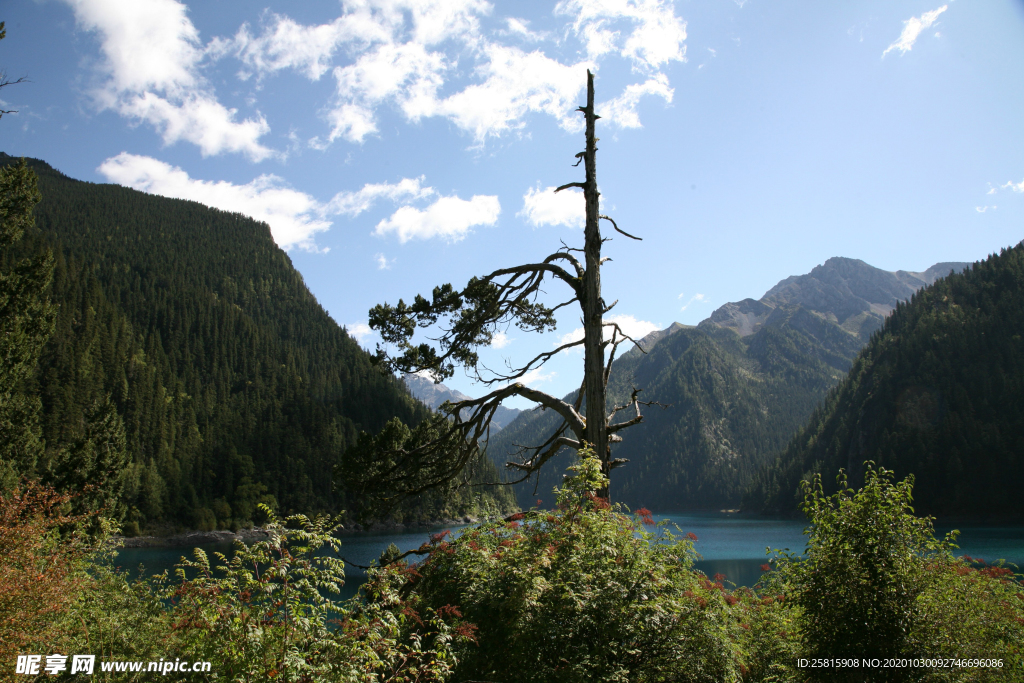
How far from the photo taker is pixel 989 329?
104m

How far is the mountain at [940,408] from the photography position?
269 ft

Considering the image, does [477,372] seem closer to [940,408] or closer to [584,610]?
[584,610]

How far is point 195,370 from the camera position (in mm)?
124875

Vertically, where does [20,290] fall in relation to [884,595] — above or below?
above

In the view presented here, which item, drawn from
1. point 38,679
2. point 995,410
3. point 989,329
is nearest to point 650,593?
point 38,679

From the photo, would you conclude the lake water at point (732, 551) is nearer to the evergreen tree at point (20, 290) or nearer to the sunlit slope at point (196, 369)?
the sunlit slope at point (196, 369)

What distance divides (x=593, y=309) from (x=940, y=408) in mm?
121828

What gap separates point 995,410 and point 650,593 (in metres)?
121

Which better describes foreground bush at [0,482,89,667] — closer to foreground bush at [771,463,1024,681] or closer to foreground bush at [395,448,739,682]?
foreground bush at [395,448,739,682]

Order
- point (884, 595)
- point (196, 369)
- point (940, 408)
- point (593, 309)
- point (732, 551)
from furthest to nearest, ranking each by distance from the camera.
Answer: point (196, 369) → point (940, 408) → point (732, 551) → point (593, 309) → point (884, 595)

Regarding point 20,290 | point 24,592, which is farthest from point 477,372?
point 20,290

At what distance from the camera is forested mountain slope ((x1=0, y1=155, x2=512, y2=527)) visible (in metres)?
81.8

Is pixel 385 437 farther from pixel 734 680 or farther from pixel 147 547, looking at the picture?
pixel 147 547

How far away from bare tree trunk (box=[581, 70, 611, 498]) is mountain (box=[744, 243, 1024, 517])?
98025 mm
